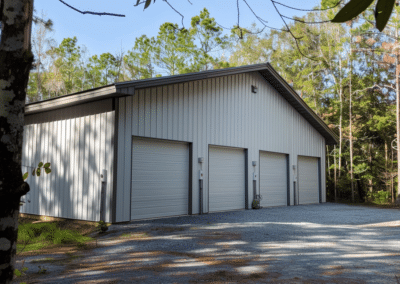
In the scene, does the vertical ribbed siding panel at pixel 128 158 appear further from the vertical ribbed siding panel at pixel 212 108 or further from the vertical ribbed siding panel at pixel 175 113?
the vertical ribbed siding panel at pixel 212 108

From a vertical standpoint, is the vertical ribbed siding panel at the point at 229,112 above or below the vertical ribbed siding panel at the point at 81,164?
above

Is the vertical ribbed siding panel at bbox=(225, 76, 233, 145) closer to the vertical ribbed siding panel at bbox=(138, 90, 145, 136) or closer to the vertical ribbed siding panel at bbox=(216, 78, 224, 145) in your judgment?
the vertical ribbed siding panel at bbox=(216, 78, 224, 145)

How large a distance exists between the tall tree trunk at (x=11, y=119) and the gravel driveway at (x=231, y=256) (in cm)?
299

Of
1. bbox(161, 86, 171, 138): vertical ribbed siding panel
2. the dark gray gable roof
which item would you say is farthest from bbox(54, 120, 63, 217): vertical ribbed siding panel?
bbox(161, 86, 171, 138): vertical ribbed siding panel

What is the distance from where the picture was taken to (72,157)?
9.30 meters

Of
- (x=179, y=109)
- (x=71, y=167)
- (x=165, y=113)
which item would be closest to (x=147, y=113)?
(x=165, y=113)

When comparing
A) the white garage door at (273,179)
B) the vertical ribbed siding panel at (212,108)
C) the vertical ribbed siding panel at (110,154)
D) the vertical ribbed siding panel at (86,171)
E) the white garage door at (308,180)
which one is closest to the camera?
the vertical ribbed siding panel at (110,154)

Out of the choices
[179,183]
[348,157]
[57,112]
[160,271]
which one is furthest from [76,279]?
[348,157]

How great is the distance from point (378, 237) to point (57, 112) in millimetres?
8484

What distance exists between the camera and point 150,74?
26.3 meters

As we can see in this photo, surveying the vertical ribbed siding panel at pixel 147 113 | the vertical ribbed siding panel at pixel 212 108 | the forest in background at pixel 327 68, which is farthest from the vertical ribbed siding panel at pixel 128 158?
the forest in background at pixel 327 68

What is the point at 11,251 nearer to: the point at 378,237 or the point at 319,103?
the point at 378,237

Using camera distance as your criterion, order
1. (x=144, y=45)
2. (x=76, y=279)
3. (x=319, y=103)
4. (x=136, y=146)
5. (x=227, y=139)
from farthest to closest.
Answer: (x=144, y=45) < (x=319, y=103) < (x=227, y=139) < (x=136, y=146) < (x=76, y=279)

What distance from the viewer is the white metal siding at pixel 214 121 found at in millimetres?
8859
